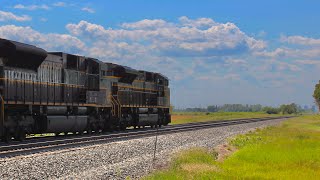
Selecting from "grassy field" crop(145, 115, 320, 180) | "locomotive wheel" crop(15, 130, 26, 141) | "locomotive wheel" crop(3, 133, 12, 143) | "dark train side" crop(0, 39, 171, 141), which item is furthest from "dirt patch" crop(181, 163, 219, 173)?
"locomotive wheel" crop(15, 130, 26, 141)

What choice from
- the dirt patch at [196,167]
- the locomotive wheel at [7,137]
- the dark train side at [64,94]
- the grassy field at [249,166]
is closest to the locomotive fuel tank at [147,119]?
the dark train side at [64,94]

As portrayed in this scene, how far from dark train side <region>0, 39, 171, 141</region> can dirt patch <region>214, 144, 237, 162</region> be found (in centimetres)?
742

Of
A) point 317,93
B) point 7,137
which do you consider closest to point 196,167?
point 7,137

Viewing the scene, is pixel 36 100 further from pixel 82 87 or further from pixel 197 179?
pixel 197 179

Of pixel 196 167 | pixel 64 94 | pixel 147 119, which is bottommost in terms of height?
pixel 196 167

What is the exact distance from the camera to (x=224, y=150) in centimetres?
2050

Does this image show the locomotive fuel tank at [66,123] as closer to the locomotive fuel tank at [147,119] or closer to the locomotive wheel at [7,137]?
the locomotive wheel at [7,137]

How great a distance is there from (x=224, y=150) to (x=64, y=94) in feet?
27.9

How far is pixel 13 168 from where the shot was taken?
11961 millimetres

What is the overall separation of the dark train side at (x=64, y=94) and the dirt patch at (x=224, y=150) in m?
7.42

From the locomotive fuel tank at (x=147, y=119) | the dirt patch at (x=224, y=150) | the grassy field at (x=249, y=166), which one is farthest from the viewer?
the locomotive fuel tank at (x=147, y=119)

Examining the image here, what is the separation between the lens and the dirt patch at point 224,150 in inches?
713

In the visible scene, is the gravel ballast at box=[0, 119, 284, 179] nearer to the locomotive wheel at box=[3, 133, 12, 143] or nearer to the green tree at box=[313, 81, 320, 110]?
the locomotive wheel at box=[3, 133, 12, 143]

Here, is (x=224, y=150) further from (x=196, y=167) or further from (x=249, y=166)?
(x=196, y=167)
